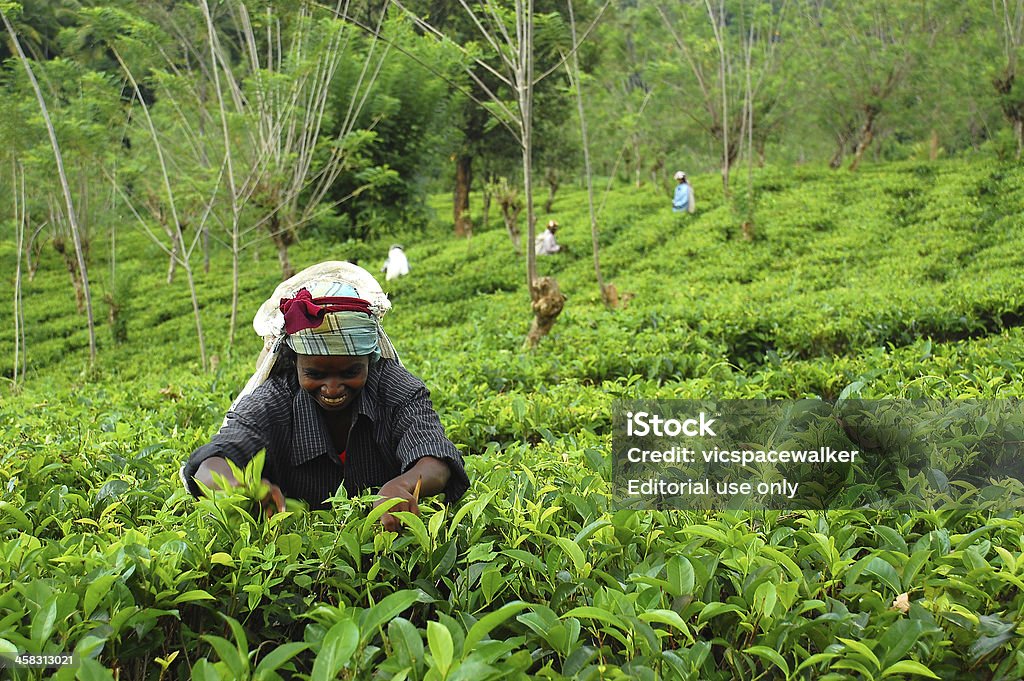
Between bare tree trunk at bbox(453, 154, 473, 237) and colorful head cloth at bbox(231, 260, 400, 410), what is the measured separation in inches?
573

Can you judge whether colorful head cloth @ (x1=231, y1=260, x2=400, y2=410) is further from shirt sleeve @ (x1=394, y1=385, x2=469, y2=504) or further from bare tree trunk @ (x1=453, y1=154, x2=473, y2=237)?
bare tree trunk @ (x1=453, y1=154, x2=473, y2=237)

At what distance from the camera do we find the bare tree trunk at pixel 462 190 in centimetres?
1688

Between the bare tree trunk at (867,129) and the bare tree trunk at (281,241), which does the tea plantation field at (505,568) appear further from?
the bare tree trunk at (867,129)

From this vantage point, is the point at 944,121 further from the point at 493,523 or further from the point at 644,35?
the point at 493,523

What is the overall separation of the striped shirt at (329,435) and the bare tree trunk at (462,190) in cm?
1480

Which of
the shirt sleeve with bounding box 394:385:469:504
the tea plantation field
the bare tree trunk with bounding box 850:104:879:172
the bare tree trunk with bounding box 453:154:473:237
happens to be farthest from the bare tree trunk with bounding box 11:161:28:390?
the bare tree trunk with bounding box 850:104:879:172

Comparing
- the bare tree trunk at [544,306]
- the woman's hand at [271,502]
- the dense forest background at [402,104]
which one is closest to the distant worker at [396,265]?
the dense forest background at [402,104]

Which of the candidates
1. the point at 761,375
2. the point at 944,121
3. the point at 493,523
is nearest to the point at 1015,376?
the point at 761,375

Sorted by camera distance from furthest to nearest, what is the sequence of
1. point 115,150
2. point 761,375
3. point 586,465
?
point 115,150 < point 761,375 < point 586,465

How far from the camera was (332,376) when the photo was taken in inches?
77.1

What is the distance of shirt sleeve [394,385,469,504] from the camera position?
1807 mm

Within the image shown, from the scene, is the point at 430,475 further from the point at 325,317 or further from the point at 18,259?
the point at 18,259

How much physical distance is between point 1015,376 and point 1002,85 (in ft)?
42.6

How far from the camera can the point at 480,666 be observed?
1.03 metres
